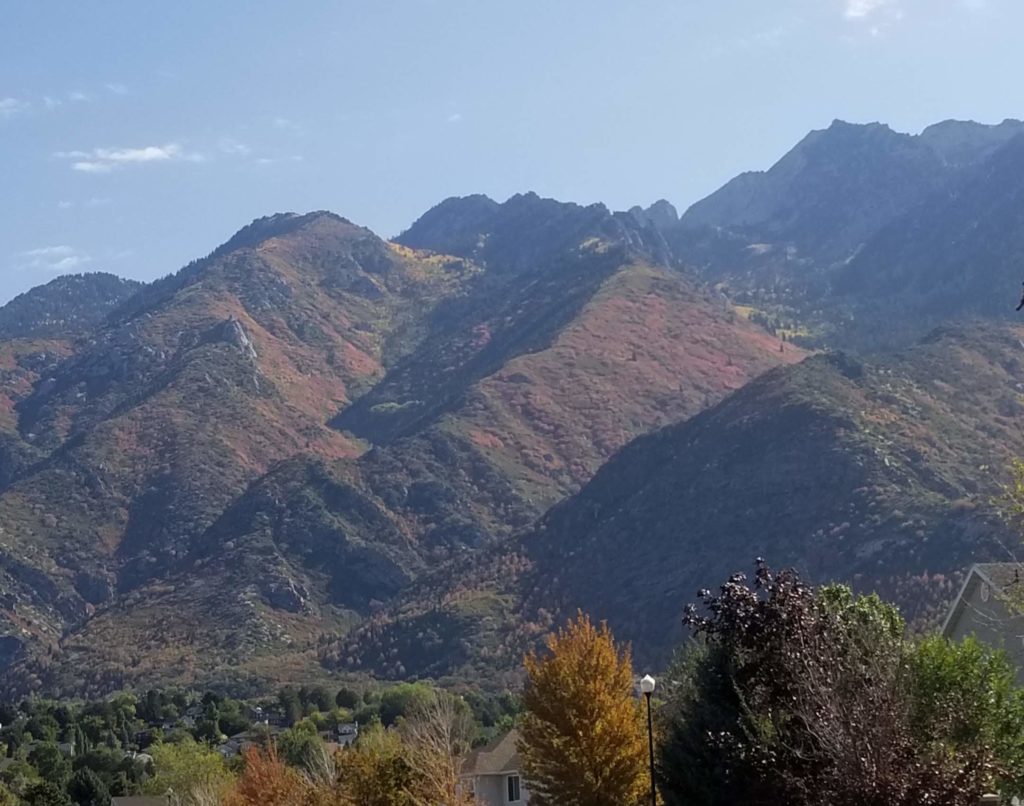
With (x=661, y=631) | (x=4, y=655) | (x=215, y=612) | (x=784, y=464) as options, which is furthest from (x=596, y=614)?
(x=4, y=655)

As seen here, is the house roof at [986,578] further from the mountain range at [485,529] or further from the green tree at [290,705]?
the green tree at [290,705]

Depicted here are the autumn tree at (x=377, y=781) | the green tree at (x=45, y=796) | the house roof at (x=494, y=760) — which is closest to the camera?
the autumn tree at (x=377, y=781)

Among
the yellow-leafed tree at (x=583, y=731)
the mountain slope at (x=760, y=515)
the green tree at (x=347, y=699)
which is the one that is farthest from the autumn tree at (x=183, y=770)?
the mountain slope at (x=760, y=515)

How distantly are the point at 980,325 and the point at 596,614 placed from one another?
3110 inches

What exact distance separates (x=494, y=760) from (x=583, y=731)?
21.1 metres

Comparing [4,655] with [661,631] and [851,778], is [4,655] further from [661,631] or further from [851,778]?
[851,778]

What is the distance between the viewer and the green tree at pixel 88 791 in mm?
76688

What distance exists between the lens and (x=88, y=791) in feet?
255

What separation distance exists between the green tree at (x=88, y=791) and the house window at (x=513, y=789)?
103ft

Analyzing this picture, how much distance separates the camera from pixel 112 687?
472ft

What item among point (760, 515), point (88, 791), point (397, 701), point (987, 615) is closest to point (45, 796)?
point (88, 791)

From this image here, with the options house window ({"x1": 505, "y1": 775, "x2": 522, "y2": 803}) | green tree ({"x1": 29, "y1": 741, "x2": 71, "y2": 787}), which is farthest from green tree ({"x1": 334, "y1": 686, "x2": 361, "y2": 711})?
house window ({"x1": 505, "y1": 775, "x2": 522, "y2": 803})

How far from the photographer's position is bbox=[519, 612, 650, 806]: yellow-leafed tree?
33.0m

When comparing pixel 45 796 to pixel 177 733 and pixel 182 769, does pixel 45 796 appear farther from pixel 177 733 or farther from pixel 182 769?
pixel 177 733
